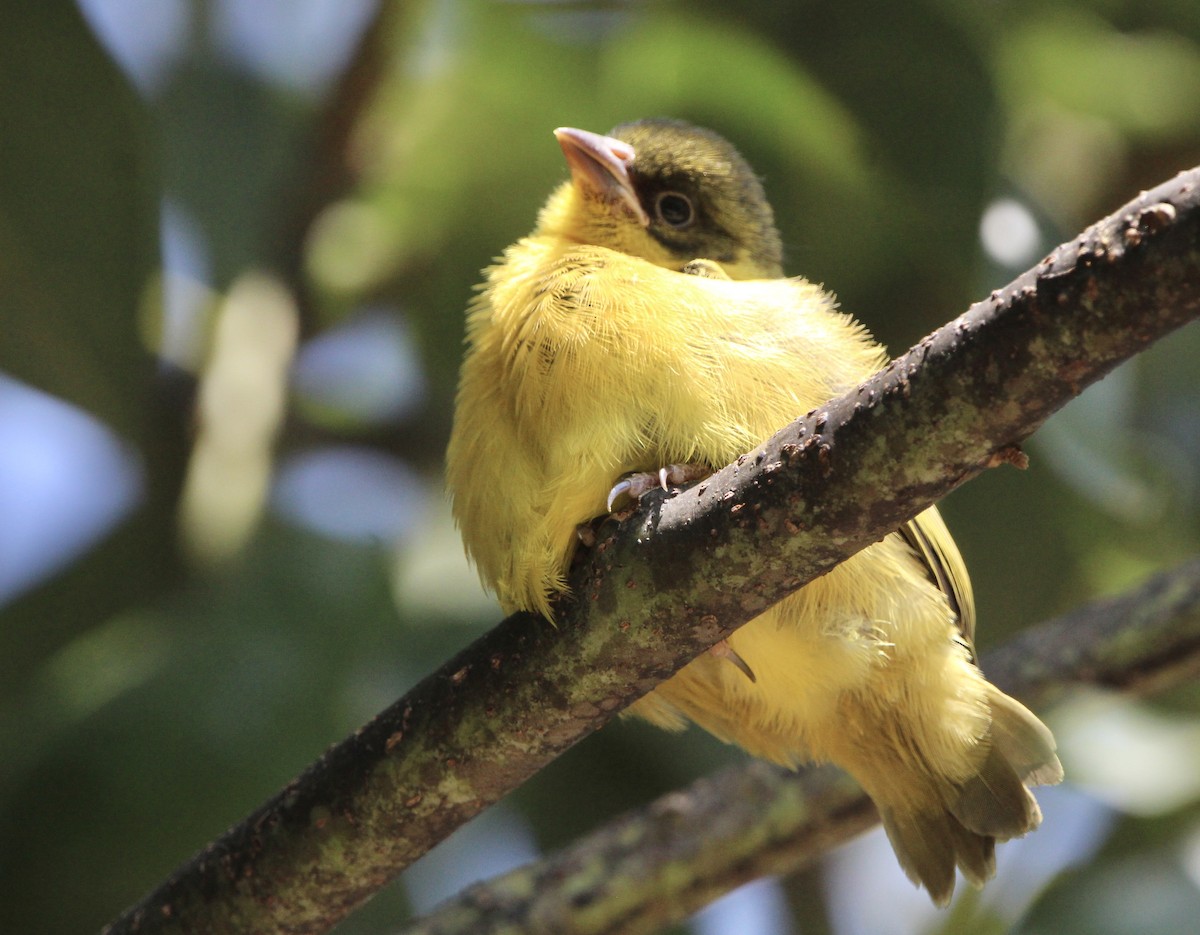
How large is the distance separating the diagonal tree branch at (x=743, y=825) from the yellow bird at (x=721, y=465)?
38 cm

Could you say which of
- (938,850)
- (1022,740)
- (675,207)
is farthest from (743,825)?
(675,207)

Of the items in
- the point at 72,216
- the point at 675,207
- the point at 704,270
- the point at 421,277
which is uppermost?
the point at 72,216

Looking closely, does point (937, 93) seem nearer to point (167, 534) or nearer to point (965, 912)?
point (965, 912)

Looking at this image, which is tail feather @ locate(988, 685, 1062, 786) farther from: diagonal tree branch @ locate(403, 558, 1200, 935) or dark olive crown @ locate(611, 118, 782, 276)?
dark olive crown @ locate(611, 118, 782, 276)

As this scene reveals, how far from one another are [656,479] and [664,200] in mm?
1333

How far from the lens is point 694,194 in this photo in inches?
138

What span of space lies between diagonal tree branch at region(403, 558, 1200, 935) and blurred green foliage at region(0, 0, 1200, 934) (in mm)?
753

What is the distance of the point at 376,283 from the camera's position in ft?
16.1

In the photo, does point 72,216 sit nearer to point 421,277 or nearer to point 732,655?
point 421,277

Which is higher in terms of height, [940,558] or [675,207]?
[675,207]

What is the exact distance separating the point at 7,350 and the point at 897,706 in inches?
127

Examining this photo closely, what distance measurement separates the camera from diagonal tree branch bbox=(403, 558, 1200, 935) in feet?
10.1

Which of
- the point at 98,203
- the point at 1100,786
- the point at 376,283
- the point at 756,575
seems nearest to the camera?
the point at 756,575

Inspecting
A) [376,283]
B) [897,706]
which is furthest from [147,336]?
[897,706]
